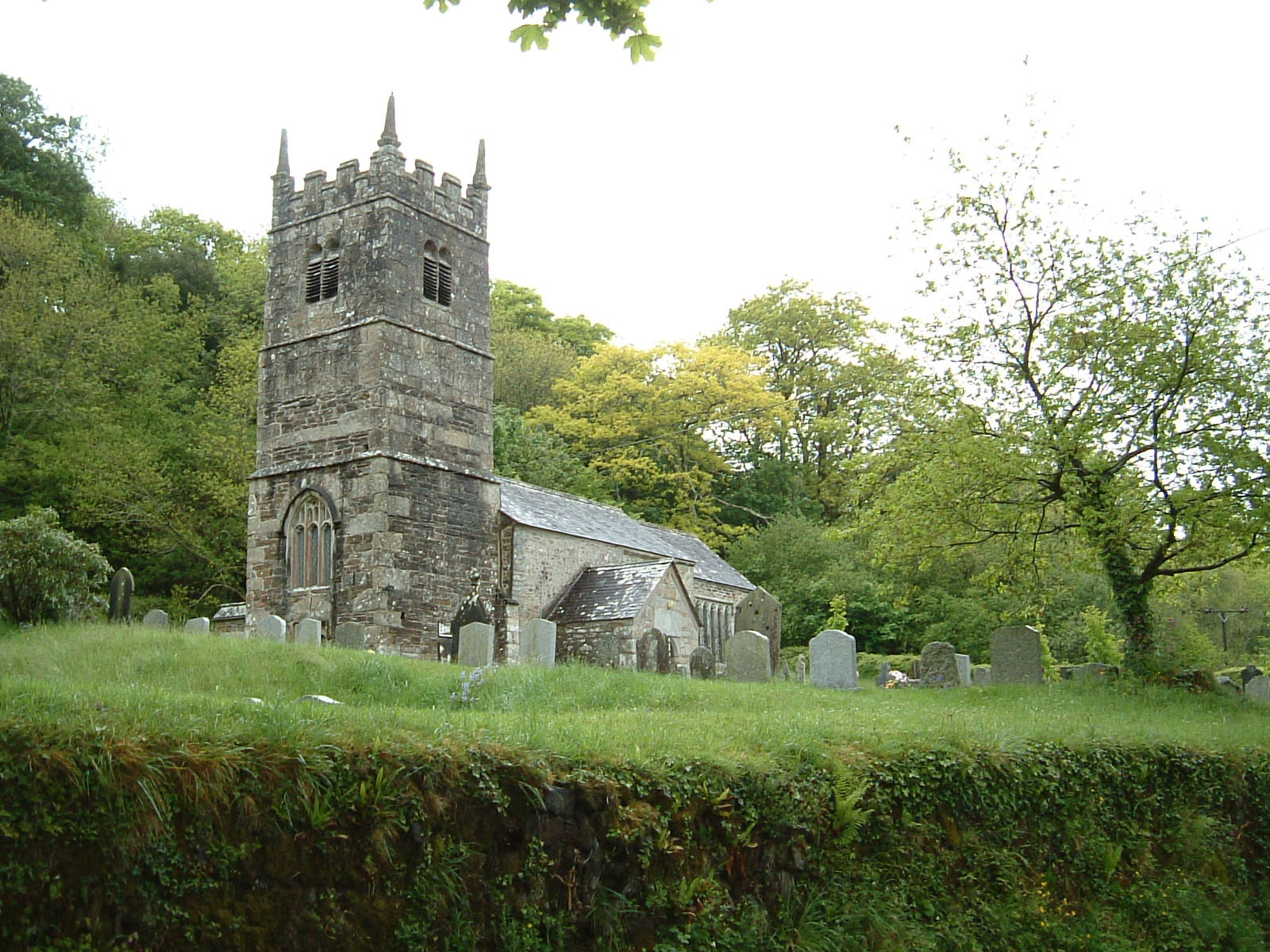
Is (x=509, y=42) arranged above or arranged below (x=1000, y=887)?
above

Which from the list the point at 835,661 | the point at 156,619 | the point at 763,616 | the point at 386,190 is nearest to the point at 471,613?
the point at 156,619

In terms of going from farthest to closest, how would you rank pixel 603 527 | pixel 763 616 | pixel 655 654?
1. pixel 603 527
2. pixel 763 616
3. pixel 655 654

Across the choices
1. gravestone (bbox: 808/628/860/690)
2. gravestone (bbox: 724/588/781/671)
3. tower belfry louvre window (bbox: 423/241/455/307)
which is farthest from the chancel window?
gravestone (bbox: 808/628/860/690)

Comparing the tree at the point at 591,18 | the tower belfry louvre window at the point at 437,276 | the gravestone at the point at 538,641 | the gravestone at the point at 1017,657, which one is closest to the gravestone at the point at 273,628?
the gravestone at the point at 538,641

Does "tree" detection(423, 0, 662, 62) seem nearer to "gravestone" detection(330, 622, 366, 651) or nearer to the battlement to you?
"gravestone" detection(330, 622, 366, 651)

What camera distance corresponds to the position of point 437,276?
24.6 meters

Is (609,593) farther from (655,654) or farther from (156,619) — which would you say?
(156,619)

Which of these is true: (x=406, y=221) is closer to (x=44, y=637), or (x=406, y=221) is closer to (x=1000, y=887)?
(x=44, y=637)

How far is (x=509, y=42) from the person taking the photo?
729 cm

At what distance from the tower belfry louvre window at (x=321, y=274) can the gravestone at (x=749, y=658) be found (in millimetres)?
11299

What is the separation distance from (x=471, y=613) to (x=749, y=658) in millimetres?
5668

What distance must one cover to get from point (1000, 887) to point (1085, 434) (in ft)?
32.7

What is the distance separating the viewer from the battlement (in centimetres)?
2373

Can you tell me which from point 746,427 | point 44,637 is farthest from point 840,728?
point 746,427
